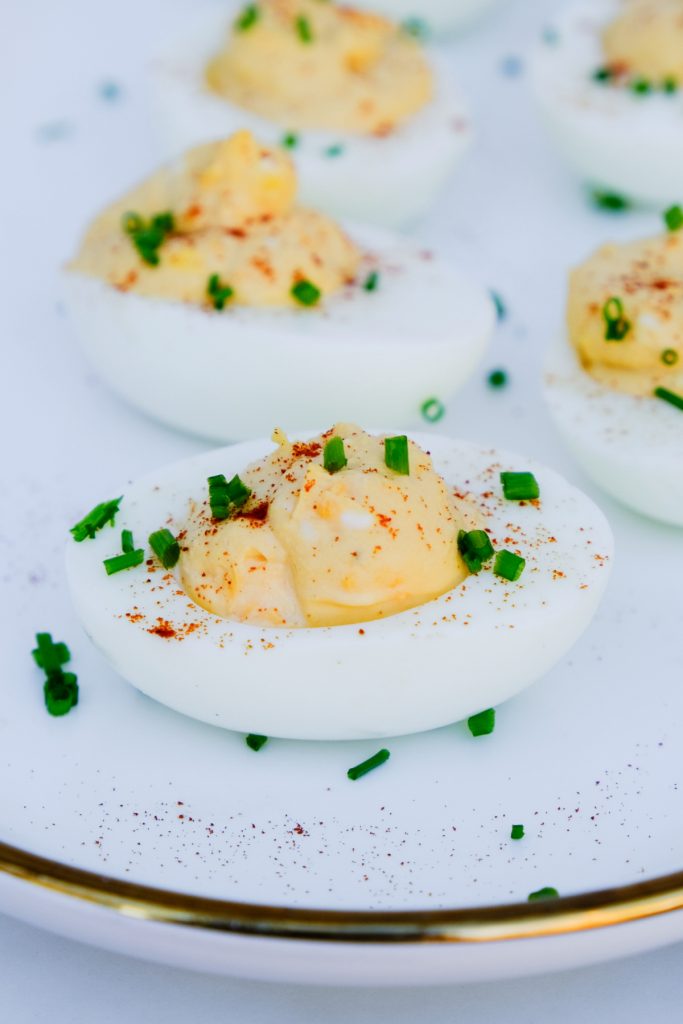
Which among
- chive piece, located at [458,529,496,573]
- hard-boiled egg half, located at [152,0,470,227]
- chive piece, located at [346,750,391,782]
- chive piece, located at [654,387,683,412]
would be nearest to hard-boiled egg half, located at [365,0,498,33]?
hard-boiled egg half, located at [152,0,470,227]

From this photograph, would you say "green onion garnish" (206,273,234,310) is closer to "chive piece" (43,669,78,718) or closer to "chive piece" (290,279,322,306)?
"chive piece" (290,279,322,306)

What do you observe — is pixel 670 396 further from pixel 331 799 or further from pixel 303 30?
pixel 303 30

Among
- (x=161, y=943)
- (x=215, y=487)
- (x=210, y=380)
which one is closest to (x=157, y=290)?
(x=210, y=380)

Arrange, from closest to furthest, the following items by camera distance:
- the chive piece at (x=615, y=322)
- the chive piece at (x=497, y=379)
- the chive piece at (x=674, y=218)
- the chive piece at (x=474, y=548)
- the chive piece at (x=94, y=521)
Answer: the chive piece at (x=474, y=548) → the chive piece at (x=94, y=521) → the chive piece at (x=615, y=322) → the chive piece at (x=674, y=218) → the chive piece at (x=497, y=379)

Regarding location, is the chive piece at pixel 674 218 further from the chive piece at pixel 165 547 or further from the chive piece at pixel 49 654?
the chive piece at pixel 49 654

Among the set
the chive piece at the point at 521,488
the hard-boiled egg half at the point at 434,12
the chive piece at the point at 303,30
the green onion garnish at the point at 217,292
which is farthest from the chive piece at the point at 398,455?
the hard-boiled egg half at the point at 434,12

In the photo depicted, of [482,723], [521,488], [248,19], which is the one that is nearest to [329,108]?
[248,19]

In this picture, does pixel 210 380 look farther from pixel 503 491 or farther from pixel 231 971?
pixel 231 971
